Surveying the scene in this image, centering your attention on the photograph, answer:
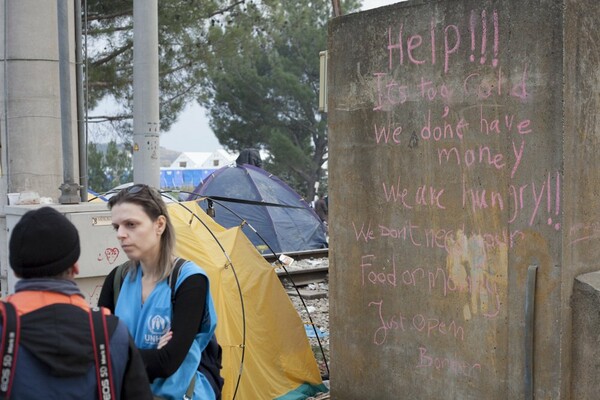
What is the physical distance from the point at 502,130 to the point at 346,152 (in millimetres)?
1211

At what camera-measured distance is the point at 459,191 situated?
4.76 m

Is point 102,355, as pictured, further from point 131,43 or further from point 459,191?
point 131,43

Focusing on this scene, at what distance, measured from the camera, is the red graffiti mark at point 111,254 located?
207 inches

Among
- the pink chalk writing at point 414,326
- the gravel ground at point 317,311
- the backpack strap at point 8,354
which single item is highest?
the backpack strap at point 8,354

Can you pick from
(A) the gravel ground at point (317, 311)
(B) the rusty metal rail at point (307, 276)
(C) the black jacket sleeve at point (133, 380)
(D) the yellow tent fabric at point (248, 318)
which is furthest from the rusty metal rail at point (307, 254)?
(C) the black jacket sleeve at point (133, 380)

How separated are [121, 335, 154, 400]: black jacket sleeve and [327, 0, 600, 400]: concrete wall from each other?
267 centimetres

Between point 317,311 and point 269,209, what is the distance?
3.96 metres

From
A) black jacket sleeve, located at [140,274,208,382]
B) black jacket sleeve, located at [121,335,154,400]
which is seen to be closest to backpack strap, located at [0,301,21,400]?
black jacket sleeve, located at [121,335,154,400]

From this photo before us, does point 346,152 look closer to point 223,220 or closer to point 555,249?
point 555,249

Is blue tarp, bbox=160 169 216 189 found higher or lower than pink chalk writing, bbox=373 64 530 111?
lower

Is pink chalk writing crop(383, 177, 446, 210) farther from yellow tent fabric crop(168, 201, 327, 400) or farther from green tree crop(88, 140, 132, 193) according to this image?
green tree crop(88, 140, 132, 193)

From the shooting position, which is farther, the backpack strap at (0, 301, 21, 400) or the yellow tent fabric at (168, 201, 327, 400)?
the yellow tent fabric at (168, 201, 327, 400)

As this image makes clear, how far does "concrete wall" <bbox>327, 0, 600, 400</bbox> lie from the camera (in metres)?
4.33

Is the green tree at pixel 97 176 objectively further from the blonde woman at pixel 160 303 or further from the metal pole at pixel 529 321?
the blonde woman at pixel 160 303
